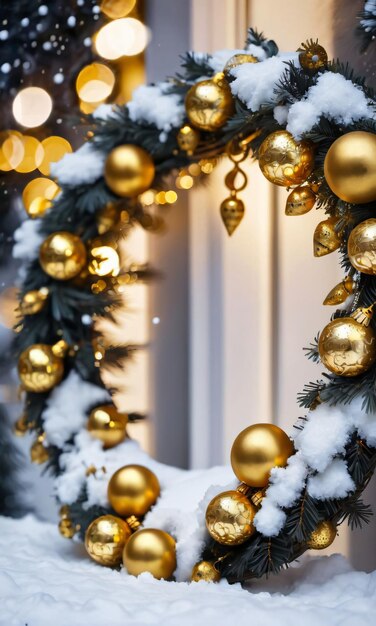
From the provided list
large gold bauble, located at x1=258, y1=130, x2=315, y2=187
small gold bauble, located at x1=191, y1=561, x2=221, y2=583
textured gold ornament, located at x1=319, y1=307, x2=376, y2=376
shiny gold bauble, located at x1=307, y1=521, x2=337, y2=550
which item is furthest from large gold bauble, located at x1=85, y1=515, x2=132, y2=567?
large gold bauble, located at x1=258, y1=130, x2=315, y2=187

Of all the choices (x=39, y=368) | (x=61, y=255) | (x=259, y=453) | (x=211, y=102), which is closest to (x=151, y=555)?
(x=259, y=453)

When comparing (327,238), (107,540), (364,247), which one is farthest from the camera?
(107,540)

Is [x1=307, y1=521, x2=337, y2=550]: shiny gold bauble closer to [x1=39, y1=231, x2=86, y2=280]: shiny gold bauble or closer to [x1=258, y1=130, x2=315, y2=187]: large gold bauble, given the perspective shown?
[x1=258, y1=130, x2=315, y2=187]: large gold bauble

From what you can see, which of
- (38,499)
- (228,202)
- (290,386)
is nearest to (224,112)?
(228,202)

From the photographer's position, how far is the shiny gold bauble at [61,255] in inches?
42.1

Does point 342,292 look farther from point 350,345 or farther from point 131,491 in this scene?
point 131,491

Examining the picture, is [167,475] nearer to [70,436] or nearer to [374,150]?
[70,436]

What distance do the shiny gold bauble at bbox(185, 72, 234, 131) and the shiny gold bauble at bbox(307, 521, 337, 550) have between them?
1.68 ft

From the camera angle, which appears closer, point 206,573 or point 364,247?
point 364,247

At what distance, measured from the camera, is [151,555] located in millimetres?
891

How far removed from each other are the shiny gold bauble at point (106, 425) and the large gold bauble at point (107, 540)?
0.14 m

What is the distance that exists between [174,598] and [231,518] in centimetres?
10

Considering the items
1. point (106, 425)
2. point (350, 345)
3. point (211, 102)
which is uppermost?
point (211, 102)

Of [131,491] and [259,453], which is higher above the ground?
[259,453]
